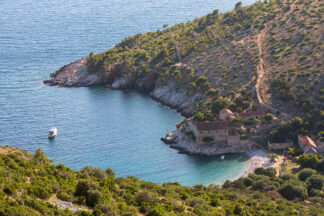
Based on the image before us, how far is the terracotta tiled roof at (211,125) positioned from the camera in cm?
9012

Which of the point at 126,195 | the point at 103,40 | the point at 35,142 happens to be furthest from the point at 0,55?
the point at 126,195

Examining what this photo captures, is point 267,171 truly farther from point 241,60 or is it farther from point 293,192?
point 241,60

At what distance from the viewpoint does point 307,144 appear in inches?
3260

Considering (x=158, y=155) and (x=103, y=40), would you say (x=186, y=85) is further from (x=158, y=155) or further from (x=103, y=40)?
(x=103, y=40)

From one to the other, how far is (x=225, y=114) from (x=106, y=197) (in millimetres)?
56836

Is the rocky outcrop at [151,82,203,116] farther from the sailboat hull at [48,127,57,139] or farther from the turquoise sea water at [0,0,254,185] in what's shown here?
the sailboat hull at [48,127,57,139]

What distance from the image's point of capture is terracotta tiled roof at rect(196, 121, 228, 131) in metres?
90.1

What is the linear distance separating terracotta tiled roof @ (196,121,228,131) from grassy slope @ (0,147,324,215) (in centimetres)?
2995

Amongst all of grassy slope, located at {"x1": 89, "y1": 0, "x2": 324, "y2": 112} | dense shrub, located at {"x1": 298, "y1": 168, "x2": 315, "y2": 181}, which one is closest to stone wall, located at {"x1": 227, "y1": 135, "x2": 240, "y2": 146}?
grassy slope, located at {"x1": 89, "y1": 0, "x2": 324, "y2": 112}

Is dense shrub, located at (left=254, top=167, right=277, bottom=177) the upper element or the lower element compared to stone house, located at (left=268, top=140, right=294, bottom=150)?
lower

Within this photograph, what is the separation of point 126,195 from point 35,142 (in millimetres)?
55108

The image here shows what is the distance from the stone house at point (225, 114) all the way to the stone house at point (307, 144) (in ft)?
52.0

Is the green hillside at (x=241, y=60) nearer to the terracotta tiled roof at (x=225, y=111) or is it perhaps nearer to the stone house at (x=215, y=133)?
the terracotta tiled roof at (x=225, y=111)

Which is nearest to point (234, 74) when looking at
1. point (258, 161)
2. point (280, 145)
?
point (280, 145)
